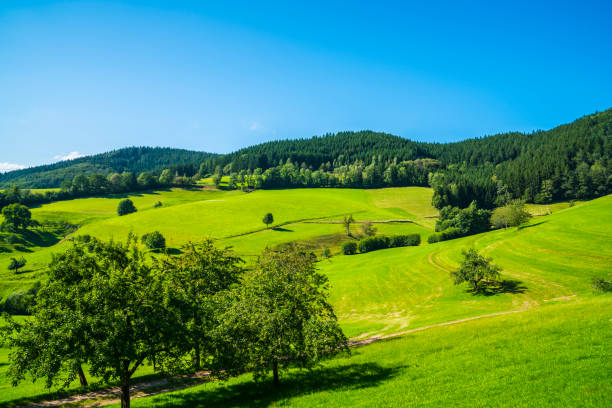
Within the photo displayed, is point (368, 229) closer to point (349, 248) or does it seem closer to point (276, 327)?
point (349, 248)

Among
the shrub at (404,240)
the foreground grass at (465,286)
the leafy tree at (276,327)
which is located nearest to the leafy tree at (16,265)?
the foreground grass at (465,286)

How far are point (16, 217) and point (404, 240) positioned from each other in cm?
16434

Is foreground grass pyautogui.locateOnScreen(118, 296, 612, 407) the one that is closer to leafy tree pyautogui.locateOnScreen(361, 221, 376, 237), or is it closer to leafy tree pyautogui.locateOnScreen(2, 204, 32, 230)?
leafy tree pyautogui.locateOnScreen(361, 221, 376, 237)

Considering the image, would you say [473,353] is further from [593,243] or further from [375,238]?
[375,238]

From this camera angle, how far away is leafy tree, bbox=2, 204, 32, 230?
5143 inches

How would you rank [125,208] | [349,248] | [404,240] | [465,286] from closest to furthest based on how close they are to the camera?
[465,286] < [349,248] < [404,240] < [125,208]

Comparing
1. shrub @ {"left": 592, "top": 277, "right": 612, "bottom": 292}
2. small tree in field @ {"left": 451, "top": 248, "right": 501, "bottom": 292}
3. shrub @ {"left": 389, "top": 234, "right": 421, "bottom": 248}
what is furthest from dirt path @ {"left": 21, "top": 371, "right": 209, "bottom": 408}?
shrub @ {"left": 389, "top": 234, "right": 421, "bottom": 248}

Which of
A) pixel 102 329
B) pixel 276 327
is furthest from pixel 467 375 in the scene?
pixel 102 329

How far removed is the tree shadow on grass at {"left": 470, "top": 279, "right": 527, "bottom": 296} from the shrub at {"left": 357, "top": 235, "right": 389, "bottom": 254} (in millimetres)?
54685

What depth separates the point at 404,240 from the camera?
11944 cm

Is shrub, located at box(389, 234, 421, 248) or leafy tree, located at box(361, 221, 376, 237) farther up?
leafy tree, located at box(361, 221, 376, 237)

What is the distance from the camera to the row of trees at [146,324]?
740 inches

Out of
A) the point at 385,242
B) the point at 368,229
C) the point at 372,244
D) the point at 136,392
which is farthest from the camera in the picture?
the point at 368,229

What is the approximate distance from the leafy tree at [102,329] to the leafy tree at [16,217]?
15083 cm
